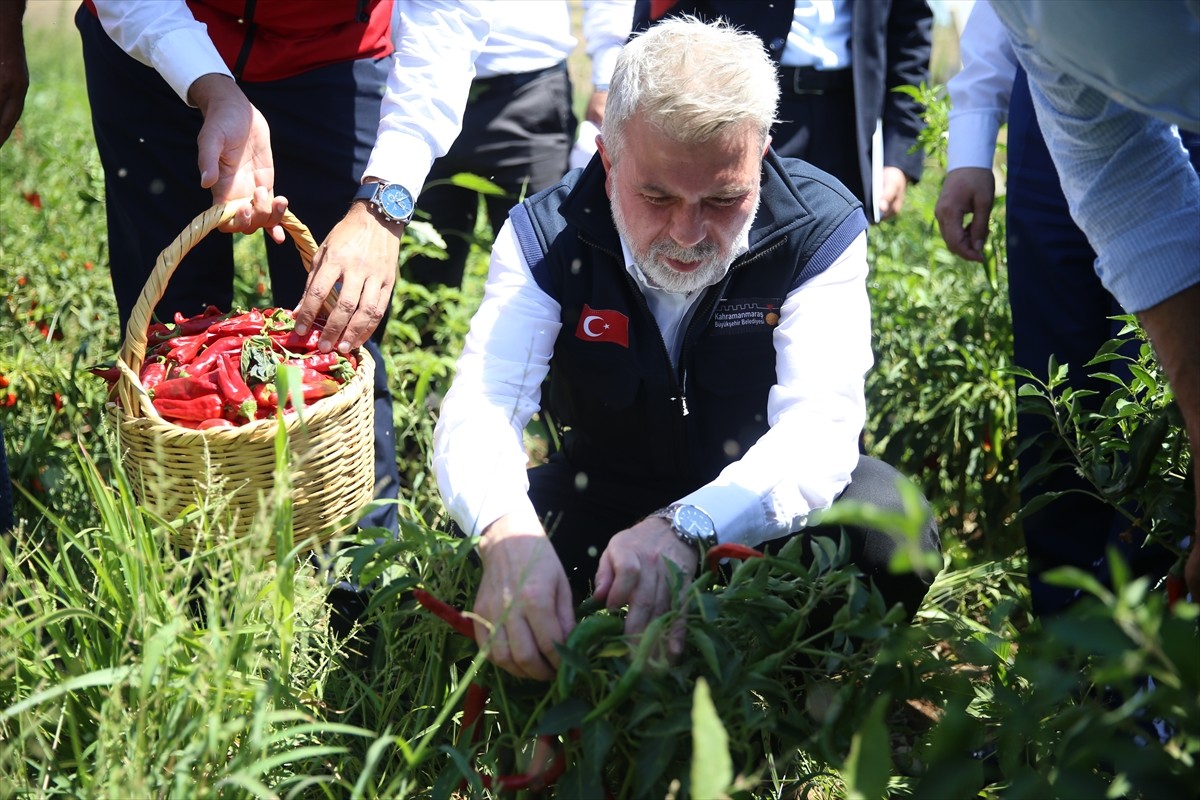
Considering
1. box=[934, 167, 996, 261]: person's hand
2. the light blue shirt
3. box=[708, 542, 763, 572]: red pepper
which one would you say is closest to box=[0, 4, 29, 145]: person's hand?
box=[708, 542, 763, 572]: red pepper

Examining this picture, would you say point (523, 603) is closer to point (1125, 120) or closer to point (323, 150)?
point (1125, 120)

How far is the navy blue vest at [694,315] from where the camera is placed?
213cm

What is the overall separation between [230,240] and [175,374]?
67 cm

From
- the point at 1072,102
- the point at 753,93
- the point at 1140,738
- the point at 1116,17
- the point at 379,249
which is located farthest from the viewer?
the point at 379,249

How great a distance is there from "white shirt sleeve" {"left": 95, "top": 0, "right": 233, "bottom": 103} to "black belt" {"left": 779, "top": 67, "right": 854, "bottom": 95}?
144 centimetres

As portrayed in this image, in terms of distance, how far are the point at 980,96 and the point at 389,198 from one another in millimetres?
1427

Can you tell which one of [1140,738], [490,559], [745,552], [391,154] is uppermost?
[391,154]

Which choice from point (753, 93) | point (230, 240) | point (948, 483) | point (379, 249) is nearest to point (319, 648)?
point (379, 249)

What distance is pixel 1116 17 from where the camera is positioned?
129 cm

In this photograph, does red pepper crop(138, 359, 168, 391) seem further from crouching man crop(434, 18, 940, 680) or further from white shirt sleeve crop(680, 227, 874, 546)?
white shirt sleeve crop(680, 227, 874, 546)

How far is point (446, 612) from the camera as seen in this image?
1569mm

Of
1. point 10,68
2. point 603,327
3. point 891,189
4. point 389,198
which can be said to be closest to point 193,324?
point 389,198

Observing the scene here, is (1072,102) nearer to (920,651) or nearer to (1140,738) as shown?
(920,651)

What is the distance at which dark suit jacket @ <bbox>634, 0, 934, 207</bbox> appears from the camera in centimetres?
286
